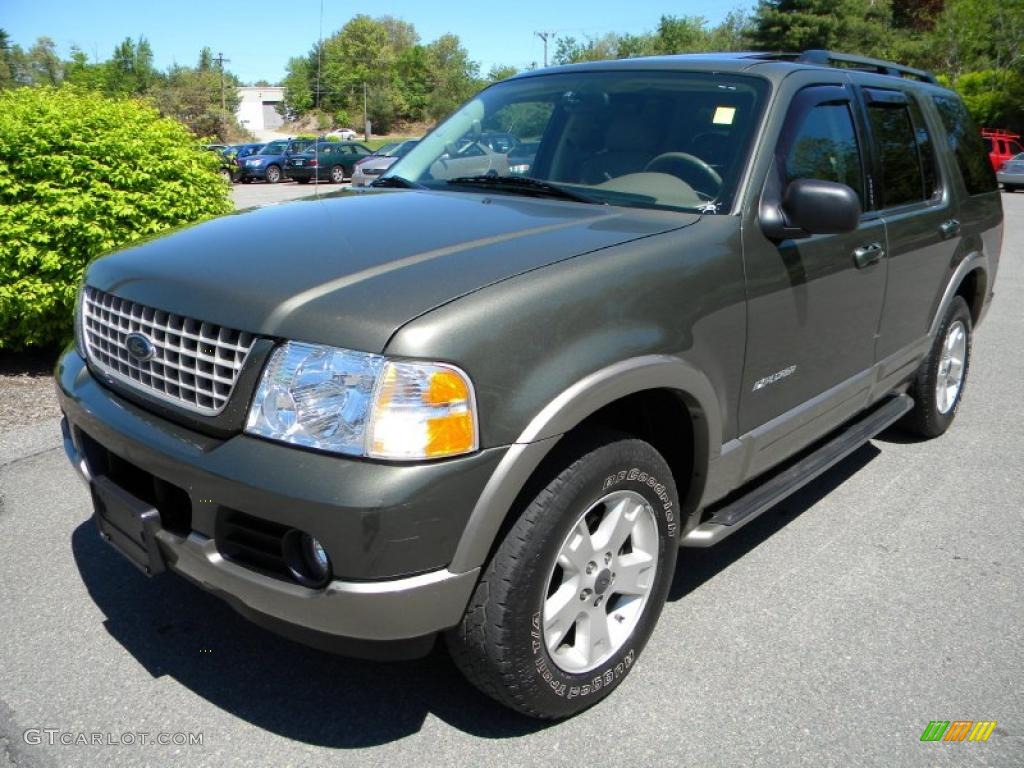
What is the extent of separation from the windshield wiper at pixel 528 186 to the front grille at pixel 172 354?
145cm

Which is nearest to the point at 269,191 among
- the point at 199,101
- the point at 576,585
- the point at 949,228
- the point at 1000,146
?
the point at 1000,146

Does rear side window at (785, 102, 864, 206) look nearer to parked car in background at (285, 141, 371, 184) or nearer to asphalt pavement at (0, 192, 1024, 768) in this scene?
asphalt pavement at (0, 192, 1024, 768)

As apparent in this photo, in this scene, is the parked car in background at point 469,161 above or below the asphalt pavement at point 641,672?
above

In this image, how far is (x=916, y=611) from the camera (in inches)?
130

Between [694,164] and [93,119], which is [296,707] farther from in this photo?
[93,119]

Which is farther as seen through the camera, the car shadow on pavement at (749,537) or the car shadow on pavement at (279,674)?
the car shadow on pavement at (749,537)

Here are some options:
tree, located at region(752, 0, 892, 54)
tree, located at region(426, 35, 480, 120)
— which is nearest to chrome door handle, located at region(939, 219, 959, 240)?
tree, located at region(752, 0, 892, 54)

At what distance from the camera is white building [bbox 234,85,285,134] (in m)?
90.0

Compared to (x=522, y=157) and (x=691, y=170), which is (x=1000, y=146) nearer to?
(x=522, y=157)

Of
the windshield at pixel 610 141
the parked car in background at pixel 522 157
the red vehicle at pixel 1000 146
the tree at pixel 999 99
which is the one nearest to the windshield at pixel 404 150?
the windshield at pixel 610 141

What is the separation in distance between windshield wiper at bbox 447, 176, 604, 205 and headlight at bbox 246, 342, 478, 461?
1372mm

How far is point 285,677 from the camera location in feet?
9.38

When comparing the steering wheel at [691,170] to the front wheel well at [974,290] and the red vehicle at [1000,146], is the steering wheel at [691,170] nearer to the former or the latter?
the front wheel well at [974,290]

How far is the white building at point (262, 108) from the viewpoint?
90.0m
